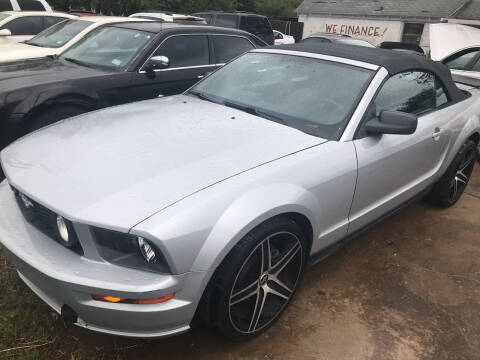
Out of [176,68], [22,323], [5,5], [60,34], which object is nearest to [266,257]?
[22,323]

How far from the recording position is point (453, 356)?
238 centimetres

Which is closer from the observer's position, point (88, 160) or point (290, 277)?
point (88, 160)

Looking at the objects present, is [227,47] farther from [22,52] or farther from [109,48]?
[22,52]

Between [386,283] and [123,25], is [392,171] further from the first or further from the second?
[123,25]

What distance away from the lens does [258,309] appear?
7.44 feet

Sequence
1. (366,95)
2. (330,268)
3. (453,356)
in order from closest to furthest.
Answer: (453,356)
(366,95)
(330,268)

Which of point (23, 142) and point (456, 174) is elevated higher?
point (23, 142)

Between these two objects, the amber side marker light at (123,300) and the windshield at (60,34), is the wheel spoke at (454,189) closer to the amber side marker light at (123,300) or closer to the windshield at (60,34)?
the amber side marker light at (123,300)

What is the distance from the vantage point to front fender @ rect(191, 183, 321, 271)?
182 cm

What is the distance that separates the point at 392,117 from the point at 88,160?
185 centimetres

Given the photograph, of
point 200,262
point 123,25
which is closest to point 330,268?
point 200,262

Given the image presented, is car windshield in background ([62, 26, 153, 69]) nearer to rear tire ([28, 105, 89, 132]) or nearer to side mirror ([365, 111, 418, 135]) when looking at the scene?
rear tire ([28, 105, 89, 132])

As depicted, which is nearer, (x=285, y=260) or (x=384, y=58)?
(x=285, y=260)

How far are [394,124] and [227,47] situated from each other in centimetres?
350
